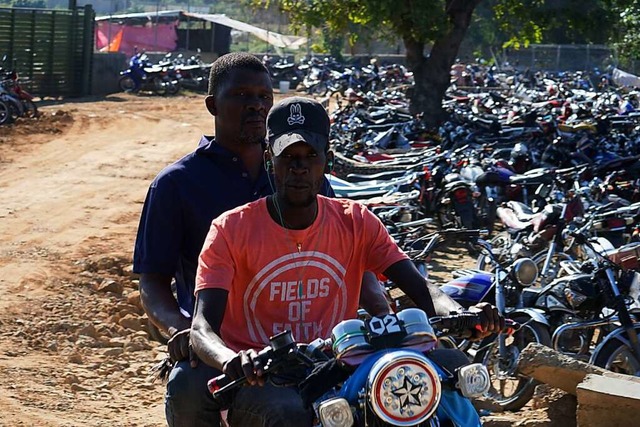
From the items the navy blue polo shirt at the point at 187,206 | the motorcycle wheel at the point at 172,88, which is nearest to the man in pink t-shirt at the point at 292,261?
the navy blue polo shirt at the point at 187,206

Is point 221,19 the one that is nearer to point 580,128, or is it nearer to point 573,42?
point 573,42

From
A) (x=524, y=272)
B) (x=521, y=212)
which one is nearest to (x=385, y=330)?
(x=524, y=272)

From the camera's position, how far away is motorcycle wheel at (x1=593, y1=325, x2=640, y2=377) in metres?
6.54

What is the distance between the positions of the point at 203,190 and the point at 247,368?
1469 millimetres

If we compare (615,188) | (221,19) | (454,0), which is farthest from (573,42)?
(615,188)

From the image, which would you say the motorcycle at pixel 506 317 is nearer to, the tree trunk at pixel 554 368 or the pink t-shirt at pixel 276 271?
the tree trunk at pixel 554 368

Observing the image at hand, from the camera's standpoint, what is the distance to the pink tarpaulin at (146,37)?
49.7 meters

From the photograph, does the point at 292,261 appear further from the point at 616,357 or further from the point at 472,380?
the point at 616,357

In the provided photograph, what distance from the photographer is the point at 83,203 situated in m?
13.6

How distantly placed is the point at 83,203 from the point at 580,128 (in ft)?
24.6

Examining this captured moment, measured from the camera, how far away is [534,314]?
692 cm

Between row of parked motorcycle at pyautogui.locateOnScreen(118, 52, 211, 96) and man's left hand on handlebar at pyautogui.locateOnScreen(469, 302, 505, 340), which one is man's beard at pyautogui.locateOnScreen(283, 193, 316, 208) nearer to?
man's left hand on handlebar at pyautogui.locateOnScreen(469, 302, 505, 340)

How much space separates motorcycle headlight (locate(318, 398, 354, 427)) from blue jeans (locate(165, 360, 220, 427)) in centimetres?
72

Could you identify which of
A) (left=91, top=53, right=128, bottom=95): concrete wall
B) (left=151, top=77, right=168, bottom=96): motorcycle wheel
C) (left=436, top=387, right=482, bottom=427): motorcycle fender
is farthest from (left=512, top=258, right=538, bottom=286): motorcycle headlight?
(left=151, top=77, right=168, bottom=96): motorcycle wheel
